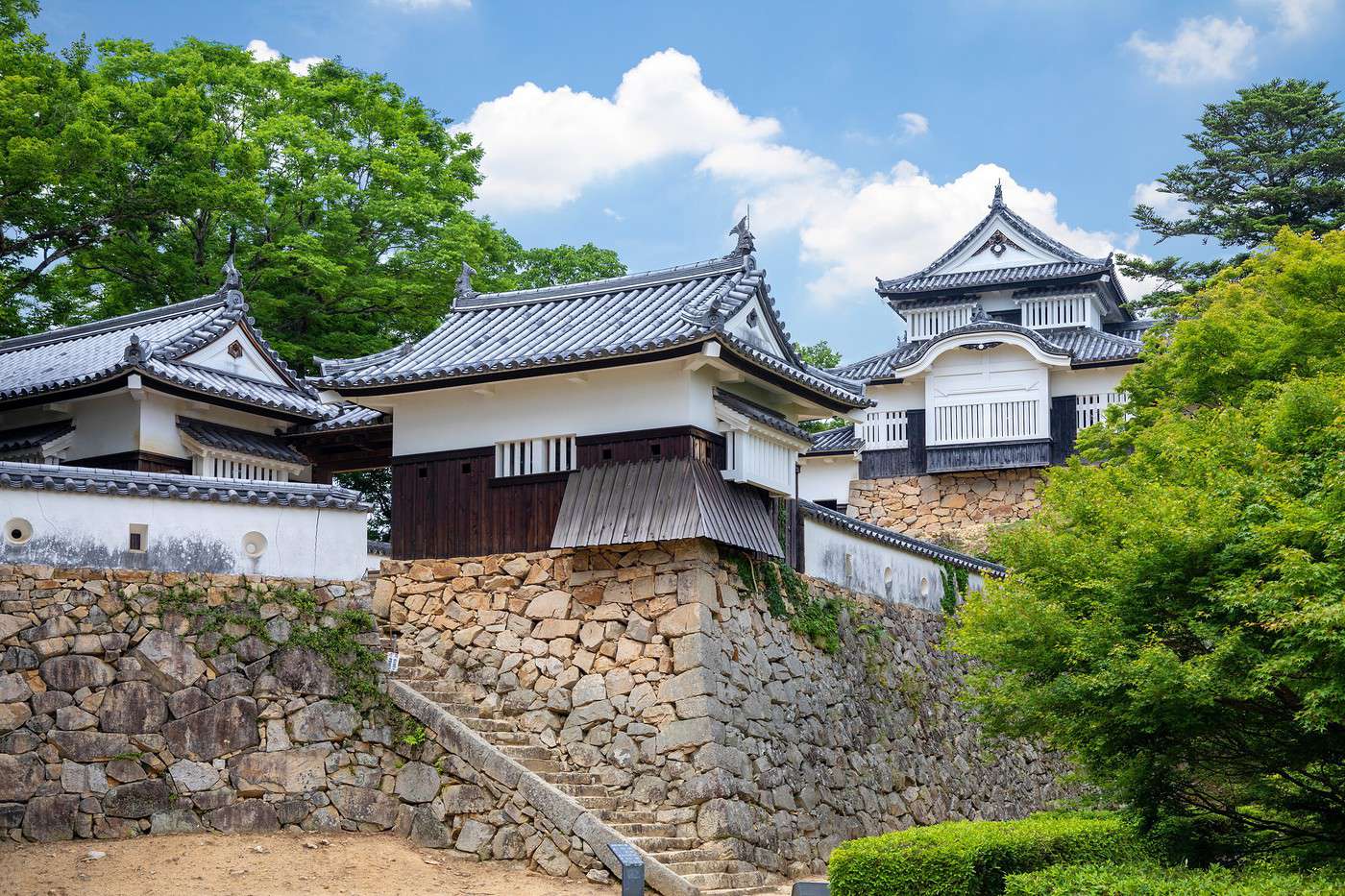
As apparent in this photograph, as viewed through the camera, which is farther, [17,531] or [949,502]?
[949,502]

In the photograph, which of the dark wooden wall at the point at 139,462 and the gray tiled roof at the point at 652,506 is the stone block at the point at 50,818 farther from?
the dark wooden wall at the point at 139,462

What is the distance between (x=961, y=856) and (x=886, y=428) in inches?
863

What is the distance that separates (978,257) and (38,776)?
2862cm

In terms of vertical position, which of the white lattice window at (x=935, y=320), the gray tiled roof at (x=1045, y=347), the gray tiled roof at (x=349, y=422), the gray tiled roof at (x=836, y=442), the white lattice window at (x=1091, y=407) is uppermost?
the white lattice window at (x=935, y=320)

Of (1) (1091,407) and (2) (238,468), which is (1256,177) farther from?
(2) (238,468)

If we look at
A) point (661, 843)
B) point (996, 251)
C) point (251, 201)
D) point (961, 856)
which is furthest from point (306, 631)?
point (996, 251)

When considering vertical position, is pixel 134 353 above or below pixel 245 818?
above

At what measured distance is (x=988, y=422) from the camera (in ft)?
116

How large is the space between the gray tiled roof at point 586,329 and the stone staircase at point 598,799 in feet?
13.8

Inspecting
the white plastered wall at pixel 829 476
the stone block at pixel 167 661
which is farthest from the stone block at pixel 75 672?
the white plastered wall at pixel 829 476

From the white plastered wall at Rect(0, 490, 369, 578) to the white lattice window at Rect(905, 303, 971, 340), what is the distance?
22561 mm

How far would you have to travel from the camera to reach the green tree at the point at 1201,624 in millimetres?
13180

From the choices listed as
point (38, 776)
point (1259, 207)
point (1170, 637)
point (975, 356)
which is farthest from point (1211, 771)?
point (1259, 207)

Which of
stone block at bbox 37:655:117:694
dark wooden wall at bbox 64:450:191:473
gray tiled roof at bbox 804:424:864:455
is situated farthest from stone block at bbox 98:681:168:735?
gray tiled roof at bbox 804:424:864:455
